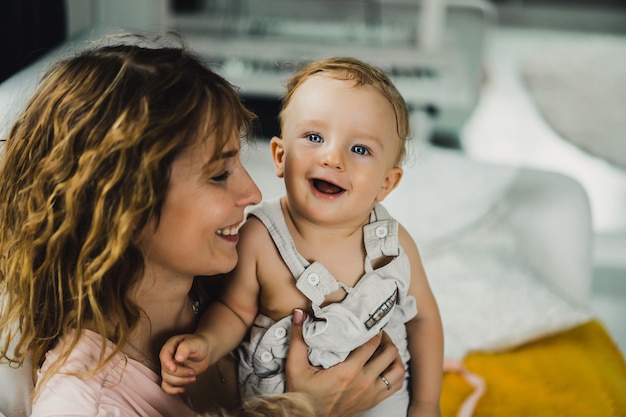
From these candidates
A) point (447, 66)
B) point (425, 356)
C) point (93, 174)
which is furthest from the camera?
point (447, 66)

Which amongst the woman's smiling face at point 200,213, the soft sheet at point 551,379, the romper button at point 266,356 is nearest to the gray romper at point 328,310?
the romper button at point 266,356

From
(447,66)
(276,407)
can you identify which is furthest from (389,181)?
(447,66)

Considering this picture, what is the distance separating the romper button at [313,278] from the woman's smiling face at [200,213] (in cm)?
12

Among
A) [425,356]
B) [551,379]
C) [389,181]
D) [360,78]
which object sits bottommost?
[551,379]

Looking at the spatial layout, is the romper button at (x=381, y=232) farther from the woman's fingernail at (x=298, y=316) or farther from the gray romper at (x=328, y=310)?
the woman's fingernail at (x=298, y=316)

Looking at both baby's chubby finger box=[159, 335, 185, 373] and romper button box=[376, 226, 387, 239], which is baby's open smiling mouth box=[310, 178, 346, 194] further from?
baby's chubby finger box=[159, 335, 185, 373]

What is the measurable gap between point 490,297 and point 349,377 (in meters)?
0.67

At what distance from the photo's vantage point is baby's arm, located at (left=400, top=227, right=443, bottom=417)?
48.5 inches

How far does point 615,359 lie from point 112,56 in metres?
1.20

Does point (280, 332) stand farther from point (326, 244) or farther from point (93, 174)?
point (93, 174)

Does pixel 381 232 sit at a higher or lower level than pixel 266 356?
higher

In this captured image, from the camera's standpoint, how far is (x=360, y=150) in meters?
1.12

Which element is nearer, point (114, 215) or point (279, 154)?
point (114, 215)

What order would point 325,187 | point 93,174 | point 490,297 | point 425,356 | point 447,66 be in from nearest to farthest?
point 93,174 → point 325,187 → point 425,356 → point 490,297 → point 447,66
